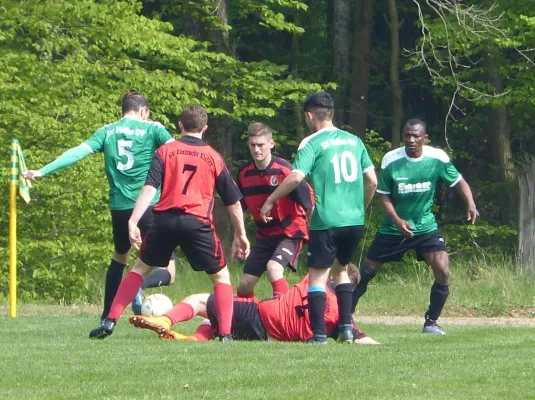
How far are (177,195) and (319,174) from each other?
1.14m

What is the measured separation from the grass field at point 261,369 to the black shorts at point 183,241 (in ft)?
2.14

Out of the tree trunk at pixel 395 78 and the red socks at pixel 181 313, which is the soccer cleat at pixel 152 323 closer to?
the red socks at pixel 181 313

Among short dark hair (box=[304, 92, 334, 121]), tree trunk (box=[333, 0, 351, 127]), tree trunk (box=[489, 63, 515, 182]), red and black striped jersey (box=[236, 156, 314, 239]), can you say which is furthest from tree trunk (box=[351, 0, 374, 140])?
short dark hair (box=[304, 92, 334, 121])

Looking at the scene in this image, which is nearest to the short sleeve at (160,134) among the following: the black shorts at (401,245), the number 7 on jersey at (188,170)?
the number 7 on jersey at (188,170)

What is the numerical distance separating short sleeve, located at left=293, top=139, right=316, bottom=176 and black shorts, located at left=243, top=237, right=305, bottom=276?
1778 mm

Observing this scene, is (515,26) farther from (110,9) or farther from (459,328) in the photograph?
(459,328)

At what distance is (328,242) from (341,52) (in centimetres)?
2362

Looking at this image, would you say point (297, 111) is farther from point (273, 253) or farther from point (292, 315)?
point (292, 315)

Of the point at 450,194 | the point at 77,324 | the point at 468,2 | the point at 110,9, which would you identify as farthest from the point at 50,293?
the point at 450,194

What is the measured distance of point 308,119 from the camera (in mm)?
9805

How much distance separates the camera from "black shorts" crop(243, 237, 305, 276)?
1125cm

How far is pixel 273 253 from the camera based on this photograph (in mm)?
11344

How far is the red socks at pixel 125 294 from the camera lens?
9.77 metres

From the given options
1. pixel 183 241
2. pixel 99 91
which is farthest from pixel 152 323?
pixel 99 91
